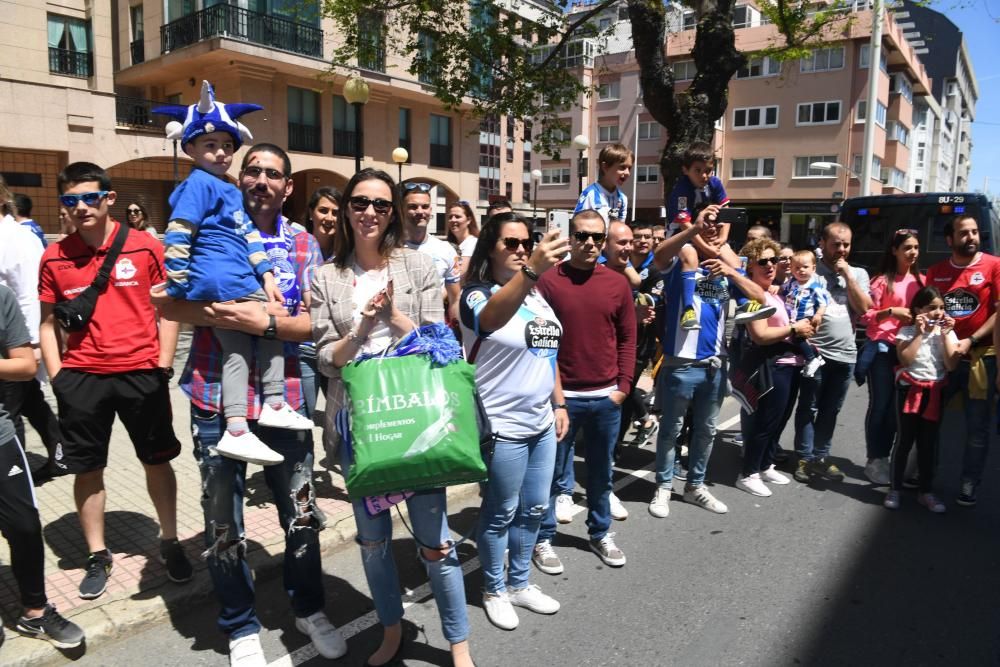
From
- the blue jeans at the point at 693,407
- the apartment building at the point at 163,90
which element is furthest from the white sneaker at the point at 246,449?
the apartment building at the point at 163,90

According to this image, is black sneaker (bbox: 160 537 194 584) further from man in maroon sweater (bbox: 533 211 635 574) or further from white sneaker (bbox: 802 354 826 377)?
white sneaker (bbox: 802 354 826 377)

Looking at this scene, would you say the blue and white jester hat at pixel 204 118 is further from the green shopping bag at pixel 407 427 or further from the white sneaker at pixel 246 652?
the white sneaker at pixel 246 652

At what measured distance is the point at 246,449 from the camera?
109 inches

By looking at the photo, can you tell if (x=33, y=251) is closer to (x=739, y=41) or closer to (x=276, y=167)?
(x=276, y=167)

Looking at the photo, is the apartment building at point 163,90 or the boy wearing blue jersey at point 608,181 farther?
the apartment building at point 163,90

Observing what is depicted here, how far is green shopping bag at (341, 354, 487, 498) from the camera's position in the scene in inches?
98.0

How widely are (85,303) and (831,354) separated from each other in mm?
5343

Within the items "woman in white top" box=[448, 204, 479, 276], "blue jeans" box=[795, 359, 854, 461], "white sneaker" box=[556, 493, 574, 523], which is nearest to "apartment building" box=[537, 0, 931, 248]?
"woman in white top" box=[448, 204, 479, 276]

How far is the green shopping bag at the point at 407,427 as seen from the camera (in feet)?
8.16

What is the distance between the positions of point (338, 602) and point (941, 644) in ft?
10.2

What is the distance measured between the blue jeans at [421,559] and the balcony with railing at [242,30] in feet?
65.5

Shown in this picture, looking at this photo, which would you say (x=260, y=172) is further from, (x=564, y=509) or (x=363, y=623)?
(x=564, y=509)

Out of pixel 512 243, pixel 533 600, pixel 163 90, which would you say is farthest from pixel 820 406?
pixel 163 90

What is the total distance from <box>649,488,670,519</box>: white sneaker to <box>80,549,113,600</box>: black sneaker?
Answer: 11.5 feet
